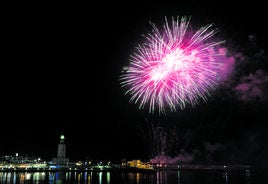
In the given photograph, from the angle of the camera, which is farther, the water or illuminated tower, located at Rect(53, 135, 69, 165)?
A: illuminated tower, located at Rect(53, 135, 69, 165)

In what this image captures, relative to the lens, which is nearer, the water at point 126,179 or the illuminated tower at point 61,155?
the water at point 126,179

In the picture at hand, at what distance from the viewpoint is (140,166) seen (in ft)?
505

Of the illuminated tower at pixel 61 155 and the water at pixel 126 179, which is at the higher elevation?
the illuminated tower at pixel 61 155

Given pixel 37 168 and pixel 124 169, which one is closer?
pixel 37 168

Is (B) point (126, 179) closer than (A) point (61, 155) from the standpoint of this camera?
Yes

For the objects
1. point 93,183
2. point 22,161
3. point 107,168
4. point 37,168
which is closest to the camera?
point 93,183

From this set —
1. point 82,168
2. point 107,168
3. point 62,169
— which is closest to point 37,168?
point 62,169

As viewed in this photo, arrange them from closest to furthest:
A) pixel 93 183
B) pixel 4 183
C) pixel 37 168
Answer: pixel 4 183 < pixel 93 183 < pixel 37 168

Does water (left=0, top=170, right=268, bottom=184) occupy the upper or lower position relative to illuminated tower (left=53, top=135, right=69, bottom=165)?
lower

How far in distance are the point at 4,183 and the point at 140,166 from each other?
4018 inches

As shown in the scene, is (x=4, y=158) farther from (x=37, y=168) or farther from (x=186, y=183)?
(x=186, y=183)

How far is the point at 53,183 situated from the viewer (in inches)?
2354

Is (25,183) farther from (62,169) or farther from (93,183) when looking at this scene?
(62,169)

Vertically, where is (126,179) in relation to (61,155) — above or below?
below
